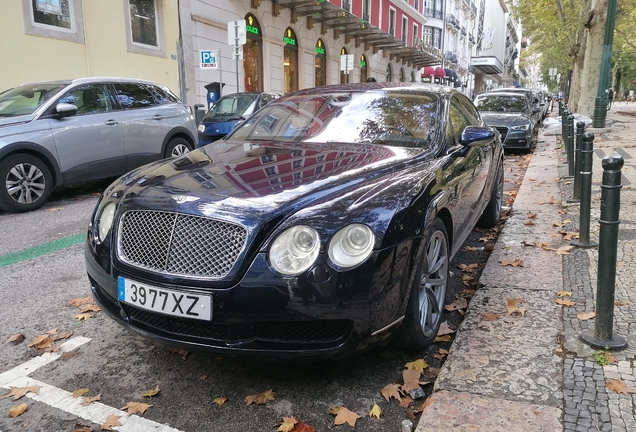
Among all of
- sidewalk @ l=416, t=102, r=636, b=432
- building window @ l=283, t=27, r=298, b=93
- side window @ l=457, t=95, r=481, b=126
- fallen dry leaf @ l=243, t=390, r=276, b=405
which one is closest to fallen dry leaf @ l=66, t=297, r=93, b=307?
fallen dry leaf @ l=243, t=390, r=276, b=405

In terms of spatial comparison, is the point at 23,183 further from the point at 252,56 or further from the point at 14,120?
the point at 252,56

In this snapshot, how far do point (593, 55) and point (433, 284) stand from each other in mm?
15765

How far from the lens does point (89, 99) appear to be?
744 cm

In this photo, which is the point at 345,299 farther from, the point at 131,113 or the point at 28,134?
the point at 131,113

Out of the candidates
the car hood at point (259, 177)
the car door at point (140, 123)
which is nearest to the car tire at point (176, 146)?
the car door at point (140, 123)

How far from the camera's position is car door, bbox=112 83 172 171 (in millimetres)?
7812

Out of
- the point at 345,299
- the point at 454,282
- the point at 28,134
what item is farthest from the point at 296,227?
the point at 28,134

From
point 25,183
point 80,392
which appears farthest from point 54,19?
Answer: point 80,392

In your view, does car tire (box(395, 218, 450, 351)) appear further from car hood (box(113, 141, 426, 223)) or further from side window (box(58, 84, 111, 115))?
side window (box(58, 84, 111, 115))

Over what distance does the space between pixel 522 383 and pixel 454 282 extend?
1617 mm

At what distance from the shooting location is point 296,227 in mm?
2260

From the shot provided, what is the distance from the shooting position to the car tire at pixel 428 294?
8.54 feet

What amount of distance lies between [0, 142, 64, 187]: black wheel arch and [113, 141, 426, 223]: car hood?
4.01m

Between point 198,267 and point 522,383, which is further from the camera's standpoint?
point 522,383
